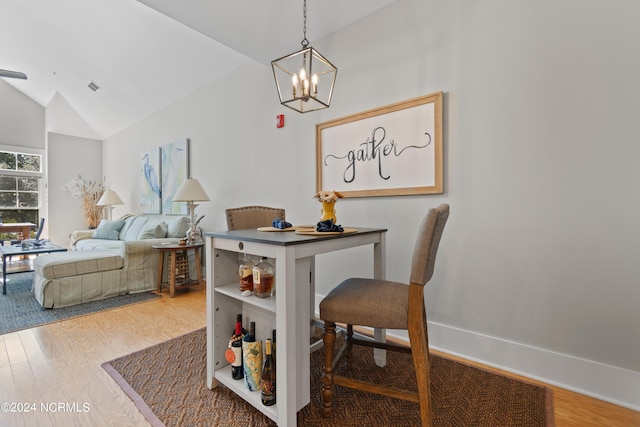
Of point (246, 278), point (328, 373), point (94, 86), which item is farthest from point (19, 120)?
point (328, 373)

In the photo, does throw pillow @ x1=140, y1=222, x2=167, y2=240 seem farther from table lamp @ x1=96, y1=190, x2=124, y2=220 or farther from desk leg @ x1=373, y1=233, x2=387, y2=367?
desk leg @ x1=373, y1=233, x2=387, y2=367

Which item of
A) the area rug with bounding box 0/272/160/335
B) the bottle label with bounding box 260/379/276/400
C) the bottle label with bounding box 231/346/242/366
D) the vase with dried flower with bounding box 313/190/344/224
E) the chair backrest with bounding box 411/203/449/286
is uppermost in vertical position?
the vase with dried flower with bounding box 313/190/344/224

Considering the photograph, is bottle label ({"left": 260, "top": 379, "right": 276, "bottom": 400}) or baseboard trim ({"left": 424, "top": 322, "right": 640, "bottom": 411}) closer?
bottle label ({"left": 260, "top": 379, "right": 276, "bottom": 400})

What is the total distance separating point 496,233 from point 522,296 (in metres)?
0.39

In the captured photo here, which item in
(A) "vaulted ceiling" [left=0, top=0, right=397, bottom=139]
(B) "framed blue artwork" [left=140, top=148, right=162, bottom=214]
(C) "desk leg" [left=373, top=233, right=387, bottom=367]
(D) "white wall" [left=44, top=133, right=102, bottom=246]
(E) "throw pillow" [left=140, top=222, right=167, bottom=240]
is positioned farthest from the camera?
(D) "white wall" [left=44, top=133, right=102, bottom=246]

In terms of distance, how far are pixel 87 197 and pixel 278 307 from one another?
7024mm

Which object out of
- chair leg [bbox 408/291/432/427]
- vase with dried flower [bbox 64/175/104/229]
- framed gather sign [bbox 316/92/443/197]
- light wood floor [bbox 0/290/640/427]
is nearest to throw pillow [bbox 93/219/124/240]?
vase with dried flower [bbox 64/175/104/229]

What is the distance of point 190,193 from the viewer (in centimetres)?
336

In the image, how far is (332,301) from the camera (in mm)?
1306

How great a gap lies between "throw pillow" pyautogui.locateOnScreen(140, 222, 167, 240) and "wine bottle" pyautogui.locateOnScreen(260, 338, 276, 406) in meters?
3.09

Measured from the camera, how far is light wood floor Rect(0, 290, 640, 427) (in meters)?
1.31

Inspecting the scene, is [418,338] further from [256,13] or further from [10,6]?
[10,6]

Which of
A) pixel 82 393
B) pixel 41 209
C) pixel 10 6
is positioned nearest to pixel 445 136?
pixel 82 393

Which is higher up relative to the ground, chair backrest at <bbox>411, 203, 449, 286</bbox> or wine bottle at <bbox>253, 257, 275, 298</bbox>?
chair backrest at <bbox>411, 203, 449, 286</bbox>
